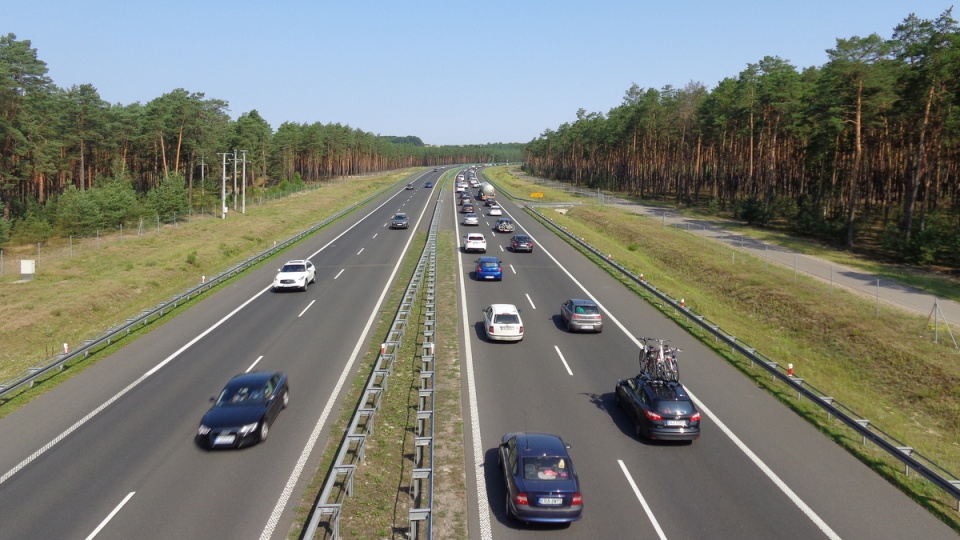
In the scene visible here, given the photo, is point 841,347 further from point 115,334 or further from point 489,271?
point 115,334

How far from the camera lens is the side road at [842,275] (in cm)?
3073

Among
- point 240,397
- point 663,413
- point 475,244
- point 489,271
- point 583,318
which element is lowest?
point 240,397

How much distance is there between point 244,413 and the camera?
49.5ft

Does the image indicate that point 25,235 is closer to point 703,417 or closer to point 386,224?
point 386,224

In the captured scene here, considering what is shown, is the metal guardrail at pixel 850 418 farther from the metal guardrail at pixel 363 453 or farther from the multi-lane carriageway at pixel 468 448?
the metal guardrail at pixel 363 453

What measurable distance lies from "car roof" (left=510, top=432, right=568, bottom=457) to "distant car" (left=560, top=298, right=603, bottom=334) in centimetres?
1213

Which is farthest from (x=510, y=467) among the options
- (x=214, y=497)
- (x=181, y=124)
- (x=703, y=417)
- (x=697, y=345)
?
(x=181, y=124)

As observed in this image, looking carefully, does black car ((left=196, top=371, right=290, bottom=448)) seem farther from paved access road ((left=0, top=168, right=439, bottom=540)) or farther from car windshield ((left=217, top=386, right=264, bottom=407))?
paved access road ((left=0, top=168, right=439, bottom=540))

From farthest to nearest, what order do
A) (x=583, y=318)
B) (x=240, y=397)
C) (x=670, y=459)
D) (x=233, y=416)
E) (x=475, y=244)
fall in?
(x=475, y=244) < (x=583, y=318) < (x=240, y=397) < (x=233, y=416) < (x=670, y=459)

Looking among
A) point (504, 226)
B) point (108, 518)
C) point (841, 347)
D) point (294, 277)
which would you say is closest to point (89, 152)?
point (504, 226)

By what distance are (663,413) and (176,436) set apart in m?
12.3

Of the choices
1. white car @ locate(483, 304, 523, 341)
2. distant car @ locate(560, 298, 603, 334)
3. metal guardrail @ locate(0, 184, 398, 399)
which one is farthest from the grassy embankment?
metal guardrail @ locate(0, 184, 398, 399)

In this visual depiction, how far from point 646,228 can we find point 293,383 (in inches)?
1812

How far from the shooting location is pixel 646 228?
59000 mm
